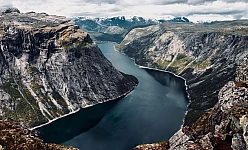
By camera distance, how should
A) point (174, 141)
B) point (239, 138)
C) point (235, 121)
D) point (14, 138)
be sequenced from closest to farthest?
point (239, 138)
point (235, 121)
point (174, 141)
point (14, 138)

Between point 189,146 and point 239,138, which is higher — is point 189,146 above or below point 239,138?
below

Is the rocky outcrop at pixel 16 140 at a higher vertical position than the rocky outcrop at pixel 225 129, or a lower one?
lower

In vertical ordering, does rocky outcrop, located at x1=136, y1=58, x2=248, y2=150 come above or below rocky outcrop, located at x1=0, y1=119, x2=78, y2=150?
above

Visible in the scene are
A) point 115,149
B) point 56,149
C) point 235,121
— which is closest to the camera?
point 235,121

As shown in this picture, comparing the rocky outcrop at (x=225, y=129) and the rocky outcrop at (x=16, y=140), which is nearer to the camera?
the rocky outcrop at (x=225, y=129)

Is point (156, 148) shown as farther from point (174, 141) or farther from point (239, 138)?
point (239, 138)

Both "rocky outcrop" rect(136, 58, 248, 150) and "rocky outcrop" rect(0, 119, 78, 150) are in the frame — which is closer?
"rocky outcrop" rect(136, 58, 248, 150)

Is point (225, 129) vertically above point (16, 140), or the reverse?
point (225, 129)

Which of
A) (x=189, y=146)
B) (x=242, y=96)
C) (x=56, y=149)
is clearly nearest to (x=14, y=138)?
(x=56, y=149)
